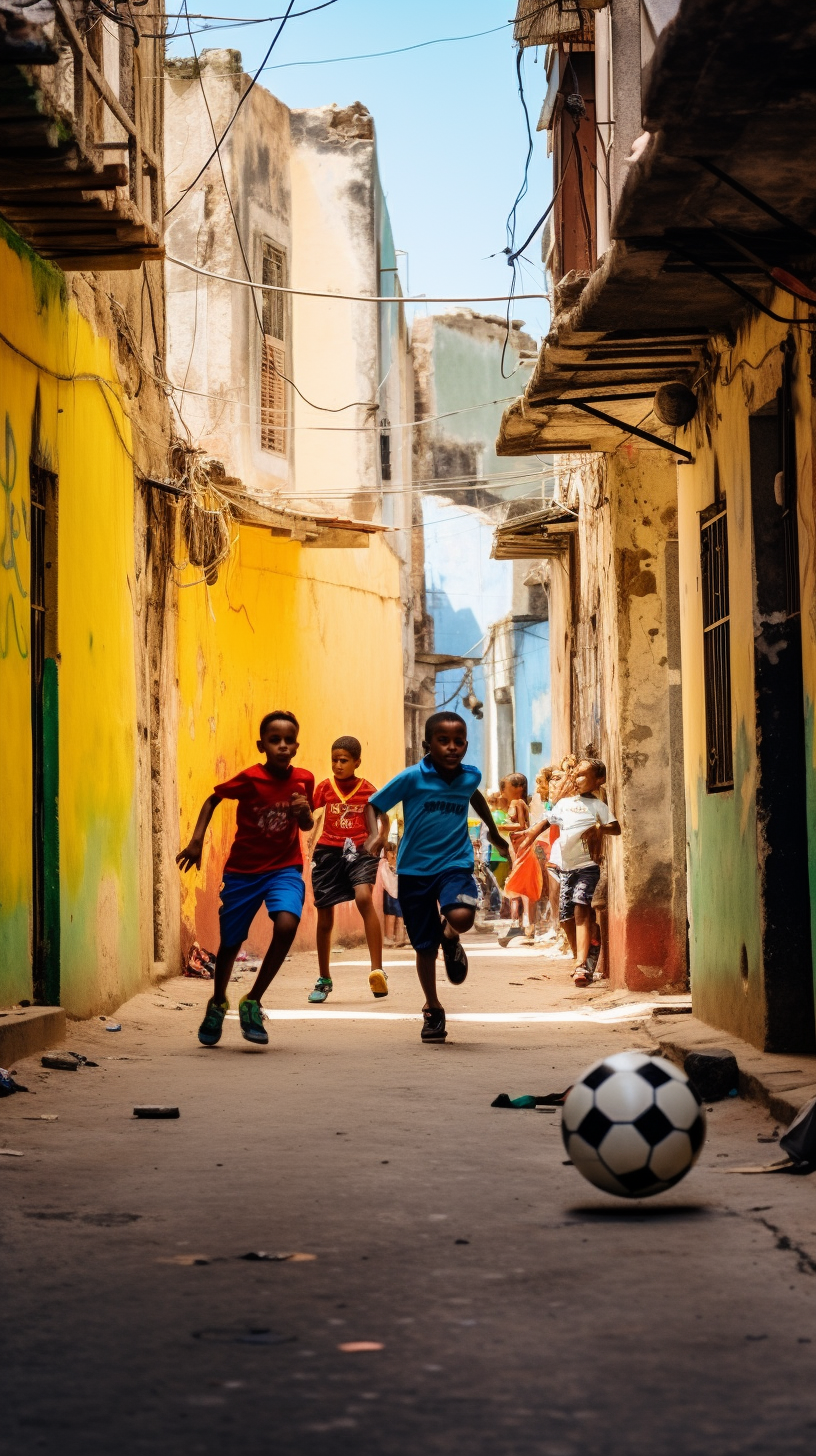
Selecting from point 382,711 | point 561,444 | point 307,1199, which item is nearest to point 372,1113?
point 307,1199

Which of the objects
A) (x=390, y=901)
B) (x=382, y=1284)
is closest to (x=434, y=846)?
(x=382, y=1284)

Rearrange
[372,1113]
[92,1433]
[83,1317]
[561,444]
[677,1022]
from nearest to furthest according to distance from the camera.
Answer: [92,1433], [83,1317], [372,1113], [677,1022], [561,444]

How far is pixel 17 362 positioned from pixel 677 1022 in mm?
5063

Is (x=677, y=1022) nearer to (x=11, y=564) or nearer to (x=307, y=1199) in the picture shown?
(x=11, y=564)

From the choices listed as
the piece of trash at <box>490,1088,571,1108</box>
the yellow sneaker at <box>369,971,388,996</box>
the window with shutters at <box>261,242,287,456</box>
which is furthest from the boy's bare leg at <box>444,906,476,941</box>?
→ the window with shutters at <box>261,242,287,456</box>

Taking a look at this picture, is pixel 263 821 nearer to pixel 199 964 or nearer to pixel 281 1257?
pixel 199 964

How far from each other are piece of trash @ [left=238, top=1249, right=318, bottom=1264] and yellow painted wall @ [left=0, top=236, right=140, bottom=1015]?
4.29 meters

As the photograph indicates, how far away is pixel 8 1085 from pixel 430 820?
10.6 feet

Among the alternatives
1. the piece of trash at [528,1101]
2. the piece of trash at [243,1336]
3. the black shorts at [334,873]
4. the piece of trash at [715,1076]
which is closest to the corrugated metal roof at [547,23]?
the black shorts at [334,873]

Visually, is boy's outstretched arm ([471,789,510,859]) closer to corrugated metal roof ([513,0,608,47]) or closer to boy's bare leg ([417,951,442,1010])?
boy's bare leg ([417,951,442,1010])

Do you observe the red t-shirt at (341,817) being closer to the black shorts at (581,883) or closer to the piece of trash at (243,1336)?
the black shorts at (581,883)

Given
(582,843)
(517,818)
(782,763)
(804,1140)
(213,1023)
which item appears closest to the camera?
(804,1140)

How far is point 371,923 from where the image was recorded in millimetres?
12109

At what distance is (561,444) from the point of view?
12695mm
